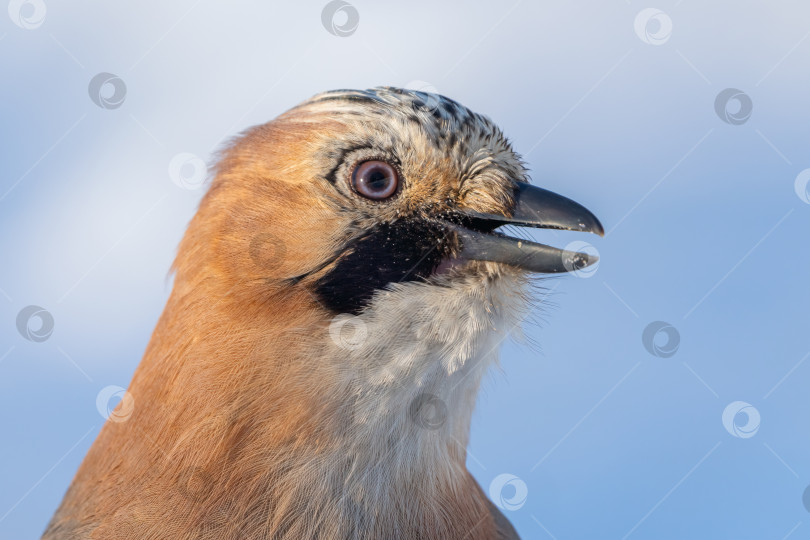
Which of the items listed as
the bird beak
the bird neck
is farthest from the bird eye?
the bird neck

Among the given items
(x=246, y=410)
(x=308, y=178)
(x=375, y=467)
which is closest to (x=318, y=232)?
(x=308, y=178)

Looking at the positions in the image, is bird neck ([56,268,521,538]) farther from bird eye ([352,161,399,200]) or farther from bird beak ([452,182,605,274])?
bird eye ([352,161,399,200])

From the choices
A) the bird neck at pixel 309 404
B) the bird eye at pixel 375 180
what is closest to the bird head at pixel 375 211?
the bird eye at pixel 375 180

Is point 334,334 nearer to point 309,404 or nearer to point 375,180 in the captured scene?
point 309,404

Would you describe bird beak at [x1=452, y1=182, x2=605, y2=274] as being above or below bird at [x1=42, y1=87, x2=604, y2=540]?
above

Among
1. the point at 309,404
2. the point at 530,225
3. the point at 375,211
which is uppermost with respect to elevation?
the point at 530,225

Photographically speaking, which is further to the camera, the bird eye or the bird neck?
the bird eye

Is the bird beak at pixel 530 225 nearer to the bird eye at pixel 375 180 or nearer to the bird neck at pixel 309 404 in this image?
the bird neck at pixel 309 404

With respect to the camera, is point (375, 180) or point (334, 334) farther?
point (375, 180)

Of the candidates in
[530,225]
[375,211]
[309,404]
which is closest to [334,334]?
[309,404]
